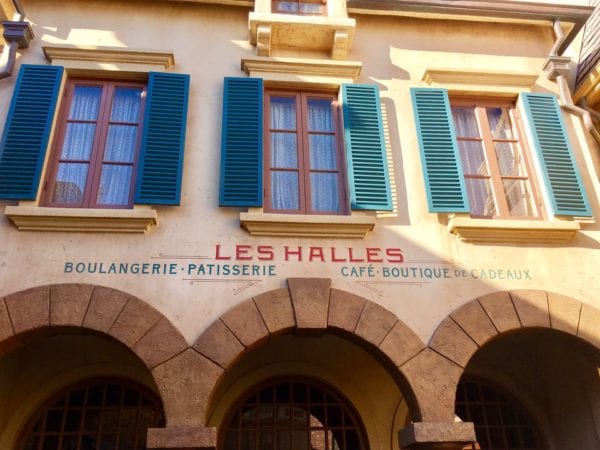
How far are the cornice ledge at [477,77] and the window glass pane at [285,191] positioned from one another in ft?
7.29

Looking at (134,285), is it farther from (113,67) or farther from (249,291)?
(113,67)

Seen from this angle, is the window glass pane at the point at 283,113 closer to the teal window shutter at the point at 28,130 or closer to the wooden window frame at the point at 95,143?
the wooden window frame at the point at 95,143

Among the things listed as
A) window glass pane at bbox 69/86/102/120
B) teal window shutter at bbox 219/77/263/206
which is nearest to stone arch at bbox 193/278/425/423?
teal window shutter at bbox 219/77/263/206

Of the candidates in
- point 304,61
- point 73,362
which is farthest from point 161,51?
point 73,362

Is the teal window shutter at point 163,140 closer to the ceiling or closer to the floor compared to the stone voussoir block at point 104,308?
closer to the ceiling

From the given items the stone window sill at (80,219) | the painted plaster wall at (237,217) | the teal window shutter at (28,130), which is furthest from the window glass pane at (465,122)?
the teal window shutter at (28,130)

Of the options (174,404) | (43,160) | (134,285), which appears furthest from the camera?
(43,160)

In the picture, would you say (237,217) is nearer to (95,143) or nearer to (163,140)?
(163,140)

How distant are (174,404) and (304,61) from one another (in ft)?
13.9

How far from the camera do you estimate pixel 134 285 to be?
18.0 ft

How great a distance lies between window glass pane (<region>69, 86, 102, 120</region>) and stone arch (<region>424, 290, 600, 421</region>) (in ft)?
15.0

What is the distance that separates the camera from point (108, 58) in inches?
260

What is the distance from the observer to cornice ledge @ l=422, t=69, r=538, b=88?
6.98 m

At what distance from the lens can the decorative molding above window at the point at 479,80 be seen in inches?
275
